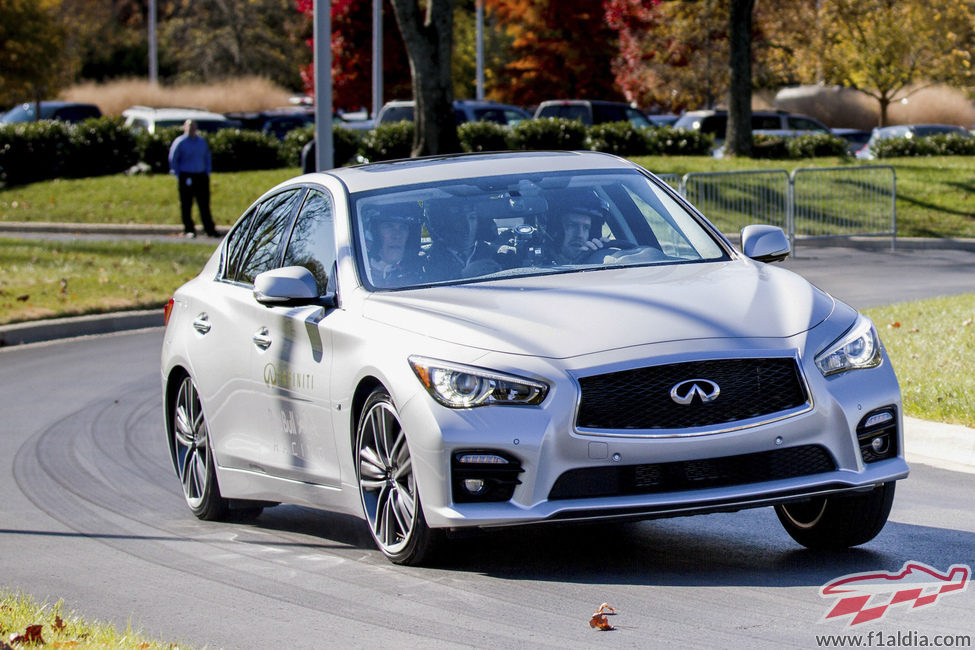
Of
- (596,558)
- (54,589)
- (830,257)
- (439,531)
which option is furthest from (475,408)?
(830,257)

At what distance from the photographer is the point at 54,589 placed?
→ 669 cm

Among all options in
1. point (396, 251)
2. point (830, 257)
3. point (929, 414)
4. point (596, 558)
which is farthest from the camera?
point (830, 257)

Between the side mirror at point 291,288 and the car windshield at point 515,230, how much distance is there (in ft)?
0.74

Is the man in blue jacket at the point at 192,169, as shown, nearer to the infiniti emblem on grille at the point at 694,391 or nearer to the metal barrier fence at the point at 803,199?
the metal barrier fence at the point at 803,199

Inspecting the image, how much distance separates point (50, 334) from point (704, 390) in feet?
40.6

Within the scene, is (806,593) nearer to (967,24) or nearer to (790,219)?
(790,219)

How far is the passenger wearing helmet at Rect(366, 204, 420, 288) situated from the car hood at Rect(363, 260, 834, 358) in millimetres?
215

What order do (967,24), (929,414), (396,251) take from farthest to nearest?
1. (967,24)
2. (929,414)
3. (396,251)

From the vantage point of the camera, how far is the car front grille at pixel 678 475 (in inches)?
232

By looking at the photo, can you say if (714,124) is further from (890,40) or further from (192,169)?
(192,169)

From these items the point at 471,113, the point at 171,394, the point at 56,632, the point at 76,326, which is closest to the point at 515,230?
the point at 171,394

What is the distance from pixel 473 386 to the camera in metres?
5.95

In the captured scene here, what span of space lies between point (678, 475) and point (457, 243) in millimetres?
1757

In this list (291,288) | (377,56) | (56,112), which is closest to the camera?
(291,288)
